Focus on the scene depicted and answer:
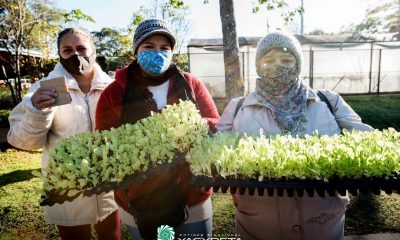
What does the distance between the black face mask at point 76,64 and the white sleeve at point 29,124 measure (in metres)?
0.30

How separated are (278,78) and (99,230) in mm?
2108

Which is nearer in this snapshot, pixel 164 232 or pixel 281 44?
pixel 164 232

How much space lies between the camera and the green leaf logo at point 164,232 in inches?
82.2

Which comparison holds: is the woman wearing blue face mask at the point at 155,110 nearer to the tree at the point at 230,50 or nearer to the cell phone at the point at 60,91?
the cell phone at the point at 60,91

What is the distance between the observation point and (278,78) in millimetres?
2330

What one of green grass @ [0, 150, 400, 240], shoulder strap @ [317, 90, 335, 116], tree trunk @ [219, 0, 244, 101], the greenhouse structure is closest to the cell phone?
shoulder strap @ [317, 90, 335, 116]

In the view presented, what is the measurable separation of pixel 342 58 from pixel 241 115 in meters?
15.2

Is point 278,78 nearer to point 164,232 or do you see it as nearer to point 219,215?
point 164,232

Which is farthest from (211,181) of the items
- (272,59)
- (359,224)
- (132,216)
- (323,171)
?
(359,224)

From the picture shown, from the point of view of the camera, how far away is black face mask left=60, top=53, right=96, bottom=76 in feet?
8.96

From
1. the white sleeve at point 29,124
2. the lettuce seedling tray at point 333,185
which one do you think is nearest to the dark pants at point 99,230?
the white sleeve at point 29,124

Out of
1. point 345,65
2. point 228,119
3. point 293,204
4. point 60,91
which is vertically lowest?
point 293,204

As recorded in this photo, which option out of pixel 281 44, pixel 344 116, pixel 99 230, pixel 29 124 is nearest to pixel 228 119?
pixel 281 44

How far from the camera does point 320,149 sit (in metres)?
1.72
